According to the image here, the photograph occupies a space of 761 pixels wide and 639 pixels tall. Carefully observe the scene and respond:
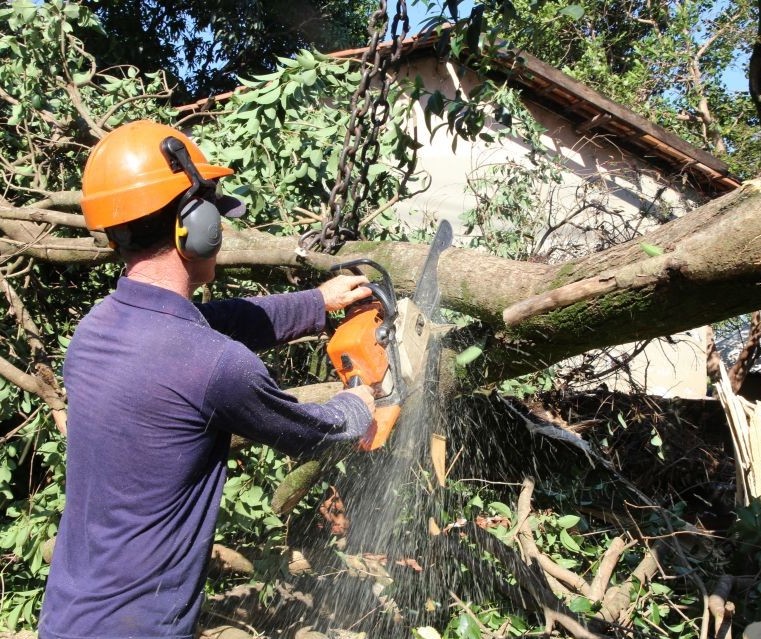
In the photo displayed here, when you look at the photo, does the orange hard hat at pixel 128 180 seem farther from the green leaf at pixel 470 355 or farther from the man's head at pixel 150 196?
the green leaf at pixel 470 355

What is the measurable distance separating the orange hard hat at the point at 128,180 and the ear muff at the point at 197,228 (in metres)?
0.06

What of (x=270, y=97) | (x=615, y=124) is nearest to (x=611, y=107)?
(x=615, y=124)

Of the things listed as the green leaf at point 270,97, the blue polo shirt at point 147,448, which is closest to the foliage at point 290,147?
the green leaf at point 270,97

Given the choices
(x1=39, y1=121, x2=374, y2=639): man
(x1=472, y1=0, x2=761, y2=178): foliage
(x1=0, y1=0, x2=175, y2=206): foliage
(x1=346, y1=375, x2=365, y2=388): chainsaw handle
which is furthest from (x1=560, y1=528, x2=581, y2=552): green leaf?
(x1=472, y1=0, x2=761, y2=178): foliage

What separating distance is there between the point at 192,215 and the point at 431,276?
0.95 metres

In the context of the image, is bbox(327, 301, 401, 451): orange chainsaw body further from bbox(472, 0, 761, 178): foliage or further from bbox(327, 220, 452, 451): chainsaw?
bbox(472, 0, 761, 178): foliage

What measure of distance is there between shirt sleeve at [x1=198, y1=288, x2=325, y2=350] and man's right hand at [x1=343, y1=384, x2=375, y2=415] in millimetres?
367

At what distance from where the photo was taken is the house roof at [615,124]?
28.6 feet

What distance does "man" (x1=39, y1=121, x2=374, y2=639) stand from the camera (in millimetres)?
1824

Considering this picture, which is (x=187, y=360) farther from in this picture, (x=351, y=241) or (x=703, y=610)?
Result: (x=703, y=610)

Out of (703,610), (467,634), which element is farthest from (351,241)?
(703,610)

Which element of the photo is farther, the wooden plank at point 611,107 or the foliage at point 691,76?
the foliage at point 691,76

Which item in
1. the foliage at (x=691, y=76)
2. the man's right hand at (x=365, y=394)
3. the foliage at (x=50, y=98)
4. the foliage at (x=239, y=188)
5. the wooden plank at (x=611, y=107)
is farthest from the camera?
the foliage at (x=691, y=76)

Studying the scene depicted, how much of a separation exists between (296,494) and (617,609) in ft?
5.32
